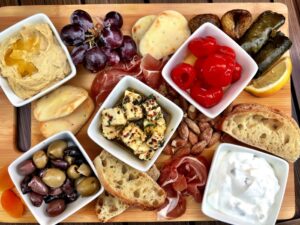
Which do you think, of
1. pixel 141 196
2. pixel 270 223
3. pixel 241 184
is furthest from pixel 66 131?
pixel 270 223

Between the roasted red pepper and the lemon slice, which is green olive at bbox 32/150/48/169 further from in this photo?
the lemon slice

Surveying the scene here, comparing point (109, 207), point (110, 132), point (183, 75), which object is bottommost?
point (109, 207)

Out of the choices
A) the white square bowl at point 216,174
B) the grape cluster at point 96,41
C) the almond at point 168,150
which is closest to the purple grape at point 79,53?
the grape cluster at point 96,41

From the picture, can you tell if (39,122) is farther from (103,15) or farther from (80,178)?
(103,15)

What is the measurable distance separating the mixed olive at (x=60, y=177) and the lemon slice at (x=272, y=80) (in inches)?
20.1

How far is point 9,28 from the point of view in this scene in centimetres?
141

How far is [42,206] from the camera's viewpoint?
141cm

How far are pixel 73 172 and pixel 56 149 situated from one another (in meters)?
0.08

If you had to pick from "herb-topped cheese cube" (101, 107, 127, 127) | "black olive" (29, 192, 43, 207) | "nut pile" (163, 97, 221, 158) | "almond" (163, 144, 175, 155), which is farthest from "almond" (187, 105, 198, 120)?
"black olive" (29, 192, 43, 207)

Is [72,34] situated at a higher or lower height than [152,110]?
higher

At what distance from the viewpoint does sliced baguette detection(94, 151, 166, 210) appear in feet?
4.58

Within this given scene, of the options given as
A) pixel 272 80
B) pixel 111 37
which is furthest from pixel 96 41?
pixel 272 80

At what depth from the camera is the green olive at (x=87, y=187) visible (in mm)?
1375

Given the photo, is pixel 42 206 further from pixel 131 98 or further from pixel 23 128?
pixel 131 98
